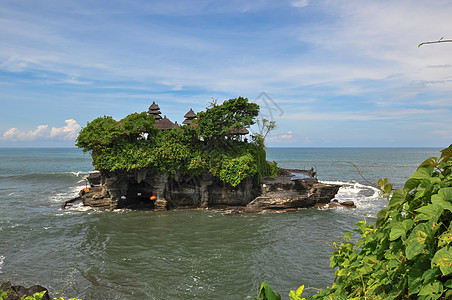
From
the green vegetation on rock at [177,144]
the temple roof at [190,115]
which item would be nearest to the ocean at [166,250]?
the green vegetation on rock at [177,144]

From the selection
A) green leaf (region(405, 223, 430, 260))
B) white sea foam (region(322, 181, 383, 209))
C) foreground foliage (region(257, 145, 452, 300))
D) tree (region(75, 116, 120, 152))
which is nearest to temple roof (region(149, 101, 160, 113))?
tree (region(75, 116, 120, 152))

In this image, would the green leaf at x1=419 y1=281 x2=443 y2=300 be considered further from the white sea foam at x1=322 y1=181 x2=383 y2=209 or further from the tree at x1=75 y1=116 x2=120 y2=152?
the white sea foam at x1=322 y1=181 x2=383 y2=209

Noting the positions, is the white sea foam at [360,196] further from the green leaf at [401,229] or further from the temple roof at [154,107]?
the green leaf at [401,229]

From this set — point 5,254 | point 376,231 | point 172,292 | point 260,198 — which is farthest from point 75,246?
point 376,231

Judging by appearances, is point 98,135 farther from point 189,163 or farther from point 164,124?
point 189,163

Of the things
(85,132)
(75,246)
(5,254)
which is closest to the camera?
(5,254)

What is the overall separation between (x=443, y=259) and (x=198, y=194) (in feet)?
91.7

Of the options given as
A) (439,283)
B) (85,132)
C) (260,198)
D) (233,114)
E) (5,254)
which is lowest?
(5,254)

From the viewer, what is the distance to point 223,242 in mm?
19953

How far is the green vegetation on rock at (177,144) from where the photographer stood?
27.0 m

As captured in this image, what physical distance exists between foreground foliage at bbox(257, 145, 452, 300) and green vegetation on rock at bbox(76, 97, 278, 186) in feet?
78.9

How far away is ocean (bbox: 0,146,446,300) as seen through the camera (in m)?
13.9

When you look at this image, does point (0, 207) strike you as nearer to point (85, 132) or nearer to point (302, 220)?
point (85, 132)

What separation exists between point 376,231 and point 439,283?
35.0 inches
